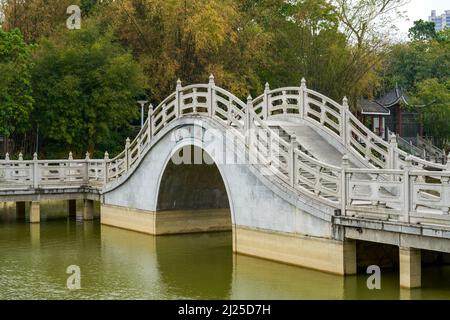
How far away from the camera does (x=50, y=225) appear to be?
2484 centimetres

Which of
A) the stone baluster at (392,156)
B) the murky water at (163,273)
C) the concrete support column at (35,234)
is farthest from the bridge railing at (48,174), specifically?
the stone baluster at (392,156)

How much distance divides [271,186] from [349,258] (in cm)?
258

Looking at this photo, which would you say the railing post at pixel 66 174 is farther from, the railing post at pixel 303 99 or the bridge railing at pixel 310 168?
the railing post at pixel 303 99

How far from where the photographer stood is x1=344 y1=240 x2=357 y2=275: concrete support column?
1441cm

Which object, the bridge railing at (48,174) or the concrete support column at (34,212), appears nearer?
the bridge railing at (48,174)

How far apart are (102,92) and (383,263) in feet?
65.0

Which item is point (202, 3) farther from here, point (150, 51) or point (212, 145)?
point (212, 145)

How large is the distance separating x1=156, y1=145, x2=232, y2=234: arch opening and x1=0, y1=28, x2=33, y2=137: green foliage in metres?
11.3

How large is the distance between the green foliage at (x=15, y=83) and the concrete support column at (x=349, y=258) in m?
19.4

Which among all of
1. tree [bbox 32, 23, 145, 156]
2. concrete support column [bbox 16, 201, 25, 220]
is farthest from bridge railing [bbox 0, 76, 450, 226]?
tree [bbox 32, 23, 145, 156]

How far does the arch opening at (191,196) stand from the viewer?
21062 millimetres
